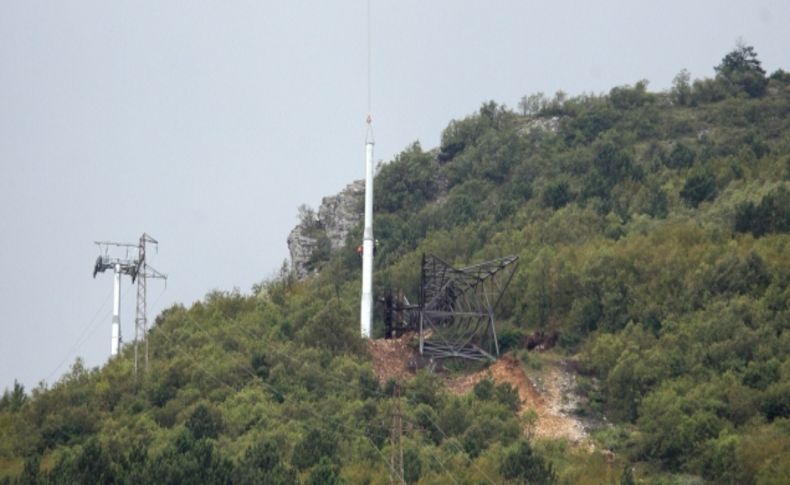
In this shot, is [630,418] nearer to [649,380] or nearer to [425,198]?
[649,380]

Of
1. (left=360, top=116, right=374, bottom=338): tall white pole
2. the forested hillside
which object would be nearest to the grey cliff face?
the forested hillside

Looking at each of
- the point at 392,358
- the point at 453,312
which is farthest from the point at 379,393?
the point at 453,312

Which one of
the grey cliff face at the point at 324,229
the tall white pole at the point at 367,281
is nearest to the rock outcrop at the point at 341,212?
the grey cliff face at the point at 324,229

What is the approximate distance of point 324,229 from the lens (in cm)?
8956

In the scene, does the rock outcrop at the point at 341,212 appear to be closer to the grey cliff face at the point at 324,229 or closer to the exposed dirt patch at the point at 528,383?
the grey cliff face at the point at 324,229

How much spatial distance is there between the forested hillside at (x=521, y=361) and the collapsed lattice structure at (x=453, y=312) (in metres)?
0.87

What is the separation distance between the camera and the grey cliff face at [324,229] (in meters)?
87.2

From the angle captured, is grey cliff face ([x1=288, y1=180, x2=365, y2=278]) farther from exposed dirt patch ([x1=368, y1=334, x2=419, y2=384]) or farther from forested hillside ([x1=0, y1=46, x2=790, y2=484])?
exposed dirt patch ([x1=368, y1=334, x2=419, y2=384])

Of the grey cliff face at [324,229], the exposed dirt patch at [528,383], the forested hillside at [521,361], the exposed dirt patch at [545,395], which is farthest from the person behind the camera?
the grey cliff face at [324,229]

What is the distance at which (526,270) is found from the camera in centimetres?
6906

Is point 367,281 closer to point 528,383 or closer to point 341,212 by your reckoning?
point 528,383

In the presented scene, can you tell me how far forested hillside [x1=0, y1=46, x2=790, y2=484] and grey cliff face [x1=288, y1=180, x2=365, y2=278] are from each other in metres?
1.39

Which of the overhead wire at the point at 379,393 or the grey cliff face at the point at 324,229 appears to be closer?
the overhead wire at the point at 379,393

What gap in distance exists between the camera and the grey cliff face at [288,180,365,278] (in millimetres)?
87250
